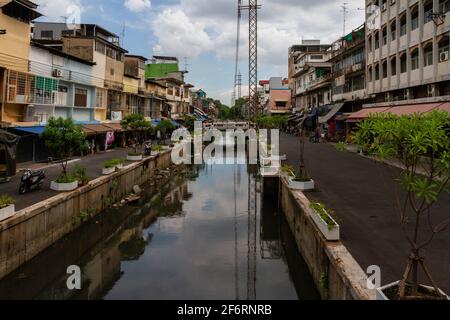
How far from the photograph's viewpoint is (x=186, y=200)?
84.8 ft

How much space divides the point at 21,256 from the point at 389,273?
11600 mm

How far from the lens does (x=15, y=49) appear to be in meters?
24.8

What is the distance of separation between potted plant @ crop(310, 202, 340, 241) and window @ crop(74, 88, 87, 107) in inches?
1113

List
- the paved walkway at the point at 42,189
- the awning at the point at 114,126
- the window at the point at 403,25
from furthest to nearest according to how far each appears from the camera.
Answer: the awning at the point at 114,126, the window at the point at 403,25, the paved walkway at the point at 42,189

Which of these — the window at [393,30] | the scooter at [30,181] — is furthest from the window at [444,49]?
the scooter at [30,181]

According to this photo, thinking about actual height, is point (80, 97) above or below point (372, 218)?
above

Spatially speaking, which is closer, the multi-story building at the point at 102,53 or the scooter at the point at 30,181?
the scooter at the point at 30,181

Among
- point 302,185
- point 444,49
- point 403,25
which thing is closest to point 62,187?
point 302,185

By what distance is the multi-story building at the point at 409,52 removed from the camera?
25.0m

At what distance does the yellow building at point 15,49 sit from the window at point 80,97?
829cm

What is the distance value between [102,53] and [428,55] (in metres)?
30.5

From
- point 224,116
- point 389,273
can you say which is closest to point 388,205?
point 389,273

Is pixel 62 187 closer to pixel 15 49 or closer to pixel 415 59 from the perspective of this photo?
pixel 15 49

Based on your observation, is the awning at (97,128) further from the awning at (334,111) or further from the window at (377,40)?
the window at (377,40)
